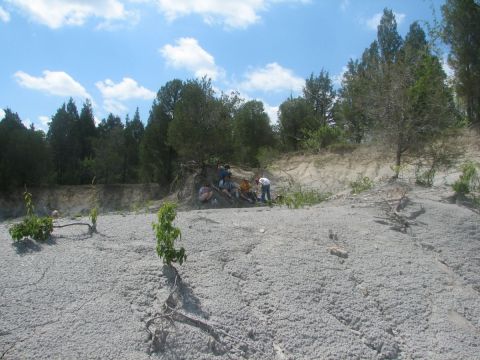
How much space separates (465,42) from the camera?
1958 centimetres

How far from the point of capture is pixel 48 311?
337 centimetres

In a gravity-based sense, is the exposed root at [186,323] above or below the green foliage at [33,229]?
below

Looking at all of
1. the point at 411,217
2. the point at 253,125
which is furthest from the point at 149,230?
the point at 253,125

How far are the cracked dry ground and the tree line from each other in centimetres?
902

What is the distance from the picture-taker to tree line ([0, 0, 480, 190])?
13.6 m

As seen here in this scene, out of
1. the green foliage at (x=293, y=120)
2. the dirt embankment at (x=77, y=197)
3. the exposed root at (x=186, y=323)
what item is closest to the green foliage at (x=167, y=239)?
the exposed root at (x=186, y=323)

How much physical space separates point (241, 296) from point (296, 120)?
26.6m

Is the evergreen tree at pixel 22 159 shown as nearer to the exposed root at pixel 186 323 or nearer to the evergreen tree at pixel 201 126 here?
the evergreen tree at pixel 201 126

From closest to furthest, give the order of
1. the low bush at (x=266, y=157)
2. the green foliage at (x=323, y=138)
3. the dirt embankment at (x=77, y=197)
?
the low bush at (x=266, y=157)
the green foliage at (x=323, y=138)
the dirt embankment at (x=77, y=197)

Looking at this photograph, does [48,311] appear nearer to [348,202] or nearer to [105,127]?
[348,202]

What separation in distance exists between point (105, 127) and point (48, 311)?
1769 inches

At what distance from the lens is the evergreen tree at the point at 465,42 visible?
1945cm

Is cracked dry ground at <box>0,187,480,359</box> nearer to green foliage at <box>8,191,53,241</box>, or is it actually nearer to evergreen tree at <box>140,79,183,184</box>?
green foliage at <box>8,191,53,241</box>

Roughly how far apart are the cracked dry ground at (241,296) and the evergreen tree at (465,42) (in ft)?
54.9
